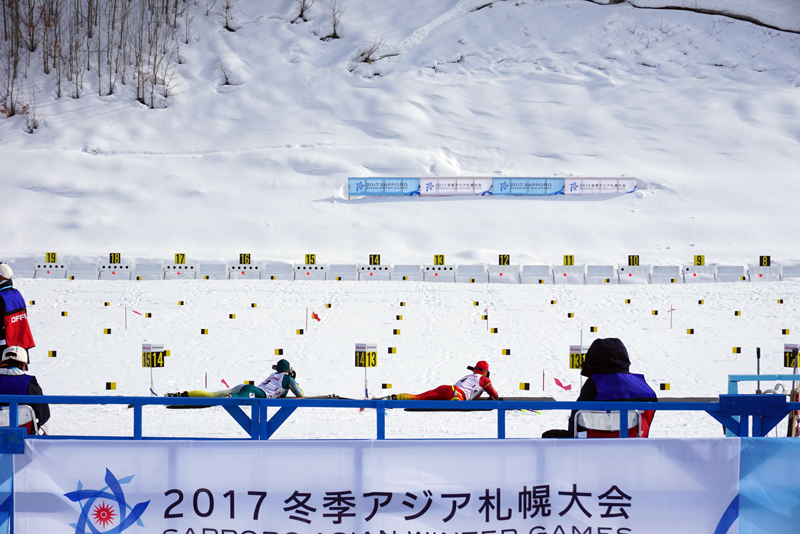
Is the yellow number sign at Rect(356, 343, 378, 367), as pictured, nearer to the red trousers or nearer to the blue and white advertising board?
the red trousers

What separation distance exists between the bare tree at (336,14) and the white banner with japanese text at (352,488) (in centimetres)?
A: 4415

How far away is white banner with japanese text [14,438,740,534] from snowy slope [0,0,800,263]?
879 inches

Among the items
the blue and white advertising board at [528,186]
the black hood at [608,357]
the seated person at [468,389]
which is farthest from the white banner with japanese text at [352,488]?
the blue and white advertising board at [528,186]

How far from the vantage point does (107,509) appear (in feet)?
9.99

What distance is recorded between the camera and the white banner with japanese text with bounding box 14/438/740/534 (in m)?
3.06

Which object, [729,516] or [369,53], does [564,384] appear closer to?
[729,516]

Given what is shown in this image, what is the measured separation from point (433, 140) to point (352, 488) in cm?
3353

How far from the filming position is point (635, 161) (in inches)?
1325

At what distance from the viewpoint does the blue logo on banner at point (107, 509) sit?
3039mm

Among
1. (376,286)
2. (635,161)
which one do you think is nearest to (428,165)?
(635,161)

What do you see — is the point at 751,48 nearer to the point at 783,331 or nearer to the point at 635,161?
the point at 635,161

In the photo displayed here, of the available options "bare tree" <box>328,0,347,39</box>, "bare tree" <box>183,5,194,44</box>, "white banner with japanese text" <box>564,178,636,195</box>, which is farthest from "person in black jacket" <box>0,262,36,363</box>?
"bare tree" <box>183,5,194,44</box>

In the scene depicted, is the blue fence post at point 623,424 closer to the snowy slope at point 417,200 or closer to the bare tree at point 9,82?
the snowy slope at point 417,200

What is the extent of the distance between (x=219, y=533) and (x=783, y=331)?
11.8 meters
